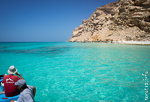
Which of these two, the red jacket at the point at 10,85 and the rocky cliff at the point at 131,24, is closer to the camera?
the red jacket at the point at 10,85

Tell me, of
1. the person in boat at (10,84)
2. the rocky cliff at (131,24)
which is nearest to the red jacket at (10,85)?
the person in boat at (10,84)

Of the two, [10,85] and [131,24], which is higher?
[131,24]

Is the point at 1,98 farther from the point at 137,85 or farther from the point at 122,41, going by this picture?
the point at 122,41

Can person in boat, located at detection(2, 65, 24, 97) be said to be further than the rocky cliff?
No

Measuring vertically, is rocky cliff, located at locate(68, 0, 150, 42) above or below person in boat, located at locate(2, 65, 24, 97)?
above

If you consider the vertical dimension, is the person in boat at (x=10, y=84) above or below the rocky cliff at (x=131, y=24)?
below

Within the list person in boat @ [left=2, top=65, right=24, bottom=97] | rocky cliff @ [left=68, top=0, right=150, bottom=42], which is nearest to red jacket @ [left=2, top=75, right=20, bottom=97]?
person in boat @ [left=2, top=65, right=24, bottom=97]

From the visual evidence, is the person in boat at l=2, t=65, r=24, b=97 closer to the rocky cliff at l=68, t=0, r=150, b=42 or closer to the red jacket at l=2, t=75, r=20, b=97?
the red jacket at l=2, t=75, r=20, b=97

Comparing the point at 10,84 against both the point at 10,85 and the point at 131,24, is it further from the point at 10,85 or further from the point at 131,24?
the point at 131,24

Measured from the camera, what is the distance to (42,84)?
21.1ft

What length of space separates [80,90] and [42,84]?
254 centimetres

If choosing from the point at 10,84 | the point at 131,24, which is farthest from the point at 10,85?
the point at 131,24

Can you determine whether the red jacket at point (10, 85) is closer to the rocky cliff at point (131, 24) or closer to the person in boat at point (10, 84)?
the person in boat at point (10, 84)

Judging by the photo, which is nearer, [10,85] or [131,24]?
[10,85]
